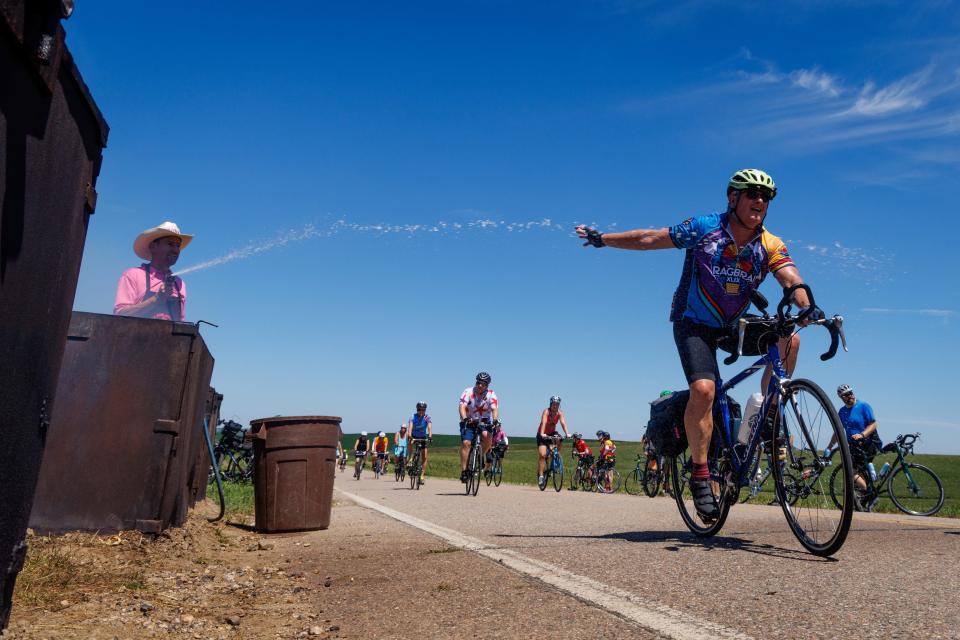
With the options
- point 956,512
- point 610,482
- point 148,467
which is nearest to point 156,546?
point 148,467

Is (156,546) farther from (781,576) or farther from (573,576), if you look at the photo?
(781,576)

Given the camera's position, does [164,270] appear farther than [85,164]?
Yes

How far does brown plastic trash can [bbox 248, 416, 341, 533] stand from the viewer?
805 centimetres

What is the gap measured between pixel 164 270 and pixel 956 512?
469 inches

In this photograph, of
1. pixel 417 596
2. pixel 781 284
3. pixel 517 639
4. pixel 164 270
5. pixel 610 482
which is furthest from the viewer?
pixel 610 482

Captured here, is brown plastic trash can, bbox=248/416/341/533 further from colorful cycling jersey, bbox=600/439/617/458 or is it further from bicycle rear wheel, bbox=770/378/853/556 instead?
colorful cycling jersey, bbox=600/439/617/458

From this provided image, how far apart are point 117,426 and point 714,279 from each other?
4.20 m

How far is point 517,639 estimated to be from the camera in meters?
2.88

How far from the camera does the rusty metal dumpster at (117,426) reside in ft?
18.2

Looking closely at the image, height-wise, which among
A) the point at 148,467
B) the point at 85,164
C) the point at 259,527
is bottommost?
the point at 259,527

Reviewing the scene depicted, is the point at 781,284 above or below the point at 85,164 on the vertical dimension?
above

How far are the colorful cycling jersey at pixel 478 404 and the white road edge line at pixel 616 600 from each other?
9.34m

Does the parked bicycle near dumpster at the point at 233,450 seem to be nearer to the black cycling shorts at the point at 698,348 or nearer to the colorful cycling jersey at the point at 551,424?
the colorful cycling jersey at the point at 551,424

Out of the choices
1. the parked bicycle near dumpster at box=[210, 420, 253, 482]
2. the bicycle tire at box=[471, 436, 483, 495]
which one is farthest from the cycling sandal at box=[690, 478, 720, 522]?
the parked bicycle near dumpster at box=[210, 420, 253, 482]
